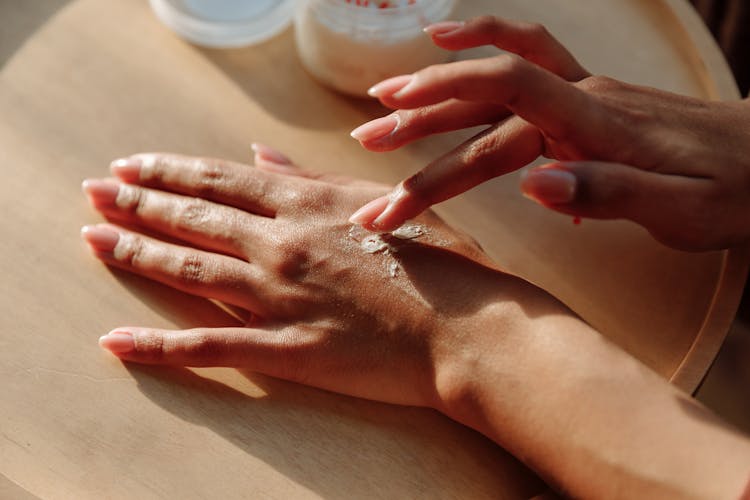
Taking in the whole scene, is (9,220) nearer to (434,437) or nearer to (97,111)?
(97,111)

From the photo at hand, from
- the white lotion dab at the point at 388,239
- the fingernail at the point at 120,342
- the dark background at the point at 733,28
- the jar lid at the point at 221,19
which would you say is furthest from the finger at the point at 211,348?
the dark background at the point at 733,28

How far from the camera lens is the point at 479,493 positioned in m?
0.67

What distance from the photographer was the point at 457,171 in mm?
700

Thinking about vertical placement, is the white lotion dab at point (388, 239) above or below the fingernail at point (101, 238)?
below

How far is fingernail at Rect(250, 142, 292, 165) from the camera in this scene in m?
0.81

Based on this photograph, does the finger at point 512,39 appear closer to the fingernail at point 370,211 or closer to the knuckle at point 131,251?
the fingernail at point 370,211

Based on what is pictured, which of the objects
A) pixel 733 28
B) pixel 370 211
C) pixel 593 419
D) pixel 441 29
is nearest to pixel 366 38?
pixel 441 29

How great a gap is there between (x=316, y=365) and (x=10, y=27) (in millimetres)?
537

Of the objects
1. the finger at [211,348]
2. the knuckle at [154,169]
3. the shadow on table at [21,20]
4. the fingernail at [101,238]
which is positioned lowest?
the finger at [211,348]

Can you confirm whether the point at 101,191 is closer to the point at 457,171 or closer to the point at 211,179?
the point at 211,179

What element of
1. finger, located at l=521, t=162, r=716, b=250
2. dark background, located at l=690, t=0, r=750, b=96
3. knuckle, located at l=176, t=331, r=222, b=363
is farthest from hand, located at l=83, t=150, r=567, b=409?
dark background, located at l=690, t=0, r=750, b=96

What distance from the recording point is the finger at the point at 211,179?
77 centimetres

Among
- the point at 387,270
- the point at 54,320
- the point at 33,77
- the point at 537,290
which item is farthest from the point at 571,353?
the point at 33,77

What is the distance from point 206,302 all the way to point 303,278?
0.33 ft
